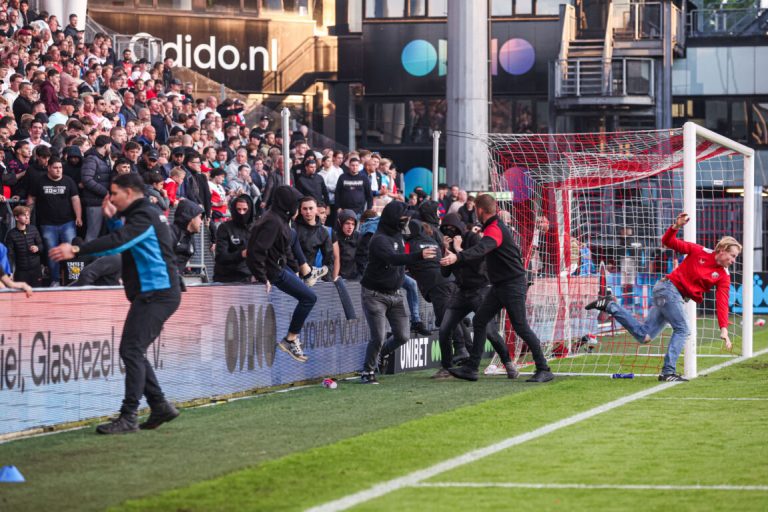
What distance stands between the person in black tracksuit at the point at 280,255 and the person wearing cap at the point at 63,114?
6.12 m

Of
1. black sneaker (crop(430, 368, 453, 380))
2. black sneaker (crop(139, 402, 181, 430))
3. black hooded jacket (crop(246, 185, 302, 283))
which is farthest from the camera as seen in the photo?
black sneaker (crop(430, 368, 453, 380))

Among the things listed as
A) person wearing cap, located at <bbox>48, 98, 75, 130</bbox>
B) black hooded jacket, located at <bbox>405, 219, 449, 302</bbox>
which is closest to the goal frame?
black hooded jacket, located at <bbox>405, 219, 449, 302</bbox>

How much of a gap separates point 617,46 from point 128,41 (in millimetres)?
19669

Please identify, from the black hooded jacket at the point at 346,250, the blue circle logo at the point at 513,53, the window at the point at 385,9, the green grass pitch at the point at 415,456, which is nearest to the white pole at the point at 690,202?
the green grass pitch at the point at 415,456

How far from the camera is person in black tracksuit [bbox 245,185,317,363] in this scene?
15.2 metres

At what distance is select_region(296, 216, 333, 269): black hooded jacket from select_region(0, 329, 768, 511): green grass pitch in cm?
312

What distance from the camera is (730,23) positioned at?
153 feet

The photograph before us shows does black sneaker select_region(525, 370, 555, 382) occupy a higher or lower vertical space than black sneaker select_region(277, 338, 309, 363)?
lower

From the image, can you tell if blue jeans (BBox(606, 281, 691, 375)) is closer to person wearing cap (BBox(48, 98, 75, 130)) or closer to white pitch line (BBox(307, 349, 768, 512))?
white pitch line (BBox(307, 349, 768, 512))

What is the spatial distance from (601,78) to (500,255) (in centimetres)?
2973

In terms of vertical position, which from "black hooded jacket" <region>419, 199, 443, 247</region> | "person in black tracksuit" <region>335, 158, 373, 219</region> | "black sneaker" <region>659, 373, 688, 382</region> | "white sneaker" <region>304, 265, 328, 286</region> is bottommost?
"black sneaker" <region>659, 373, 688, 382</region>

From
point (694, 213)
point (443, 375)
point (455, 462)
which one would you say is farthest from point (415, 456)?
point (694, 213)

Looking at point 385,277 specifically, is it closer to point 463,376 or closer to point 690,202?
point 463,376

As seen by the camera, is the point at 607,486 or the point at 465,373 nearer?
the point at 607,486
